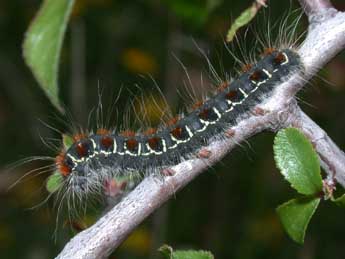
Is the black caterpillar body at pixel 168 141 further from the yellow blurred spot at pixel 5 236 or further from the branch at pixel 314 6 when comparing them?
the yellow blurred spot at pixel 5 236

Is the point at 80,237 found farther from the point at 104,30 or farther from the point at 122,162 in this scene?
the point at 104,30

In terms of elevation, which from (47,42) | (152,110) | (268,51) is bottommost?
(152,110)

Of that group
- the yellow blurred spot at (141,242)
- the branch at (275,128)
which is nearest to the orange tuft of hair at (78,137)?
the branch at (275,128)

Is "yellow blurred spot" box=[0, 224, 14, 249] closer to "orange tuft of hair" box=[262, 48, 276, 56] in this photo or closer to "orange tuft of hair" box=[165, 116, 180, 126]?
"orange tuft of hair" box=[165, 116, 180, 126]

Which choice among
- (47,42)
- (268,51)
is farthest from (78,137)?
(47,42)

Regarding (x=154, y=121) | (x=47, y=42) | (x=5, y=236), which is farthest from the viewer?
(x=5, y=236)

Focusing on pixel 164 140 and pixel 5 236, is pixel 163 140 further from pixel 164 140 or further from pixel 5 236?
pixel 5 236

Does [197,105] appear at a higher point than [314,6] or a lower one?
lower

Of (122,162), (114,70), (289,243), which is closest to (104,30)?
(114,70)
